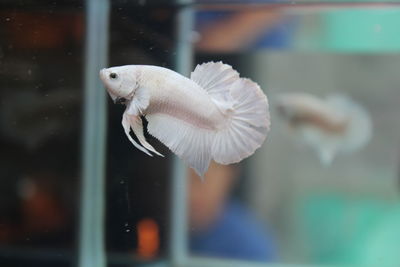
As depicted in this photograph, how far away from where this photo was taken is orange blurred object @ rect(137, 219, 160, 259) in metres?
1.09

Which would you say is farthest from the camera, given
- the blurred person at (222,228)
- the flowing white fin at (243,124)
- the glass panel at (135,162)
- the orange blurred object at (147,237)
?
the blurred person at (222,228)

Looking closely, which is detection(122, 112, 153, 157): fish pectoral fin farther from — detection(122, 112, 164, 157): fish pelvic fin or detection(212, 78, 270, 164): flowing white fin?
detection(212, 78, 270, 164): flowing white fin

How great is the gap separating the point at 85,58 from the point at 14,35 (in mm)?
157

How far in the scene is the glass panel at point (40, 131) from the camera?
1.13 metres

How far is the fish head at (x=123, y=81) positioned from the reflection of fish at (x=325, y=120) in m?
1.54

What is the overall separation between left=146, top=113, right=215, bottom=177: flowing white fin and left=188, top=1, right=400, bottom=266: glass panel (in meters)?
1.48

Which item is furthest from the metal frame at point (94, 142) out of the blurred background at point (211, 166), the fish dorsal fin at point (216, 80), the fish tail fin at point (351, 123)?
the fish tail fin at point (351, 123)

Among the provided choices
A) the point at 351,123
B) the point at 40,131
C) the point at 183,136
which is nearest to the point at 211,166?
the point at 183,136

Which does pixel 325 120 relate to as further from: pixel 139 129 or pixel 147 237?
pixel 139 129

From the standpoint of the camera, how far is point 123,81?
0.88 metres

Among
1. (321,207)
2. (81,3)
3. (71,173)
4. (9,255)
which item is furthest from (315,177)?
(81,3)

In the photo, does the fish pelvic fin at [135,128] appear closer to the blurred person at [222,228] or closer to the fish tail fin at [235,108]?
the fish tail fin at [235,108]

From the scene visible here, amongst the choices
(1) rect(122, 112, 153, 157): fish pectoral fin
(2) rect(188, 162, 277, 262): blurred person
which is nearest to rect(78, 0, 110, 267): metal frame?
(1) rect(122, 112, 153, 157): fish pectoral fin

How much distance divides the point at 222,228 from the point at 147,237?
2.13 meters
